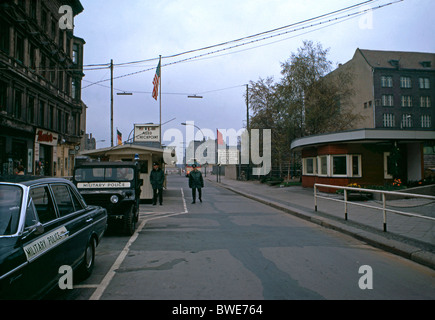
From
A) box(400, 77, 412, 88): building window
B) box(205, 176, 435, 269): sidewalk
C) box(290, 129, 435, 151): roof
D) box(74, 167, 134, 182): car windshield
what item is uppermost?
box(400, 77, 412, 88): building window

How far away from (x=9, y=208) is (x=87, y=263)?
179cm

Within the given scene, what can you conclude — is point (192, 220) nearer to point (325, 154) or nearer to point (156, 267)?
point (156, 267)

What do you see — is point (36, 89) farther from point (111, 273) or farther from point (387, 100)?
point (387, 100)

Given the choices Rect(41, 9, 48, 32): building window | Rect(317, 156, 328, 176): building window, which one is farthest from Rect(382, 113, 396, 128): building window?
Rect(41, 9, 48, 32): building window

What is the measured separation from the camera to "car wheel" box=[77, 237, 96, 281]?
15.2 ft

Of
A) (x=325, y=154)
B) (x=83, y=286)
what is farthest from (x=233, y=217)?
(x=325, y=154)

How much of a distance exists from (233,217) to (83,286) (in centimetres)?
716

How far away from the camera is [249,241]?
7.28 meters

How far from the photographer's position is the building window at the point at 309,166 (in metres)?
21.9

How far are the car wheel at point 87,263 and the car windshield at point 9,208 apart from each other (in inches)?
62.2

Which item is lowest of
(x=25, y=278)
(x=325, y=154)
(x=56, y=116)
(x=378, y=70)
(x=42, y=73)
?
(x=25, y=278)

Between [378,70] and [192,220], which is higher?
[378,70]

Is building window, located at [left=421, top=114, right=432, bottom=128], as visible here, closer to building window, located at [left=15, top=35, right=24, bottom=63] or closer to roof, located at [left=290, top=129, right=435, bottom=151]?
roof, located at [left=290, top=129, right=435, bottom=151]

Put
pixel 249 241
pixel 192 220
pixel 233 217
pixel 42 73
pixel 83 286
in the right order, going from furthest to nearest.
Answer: pixel 42 73 < pixel 233 217 < pixel 192 220 < pixel 249 241 < pixel 83 286
